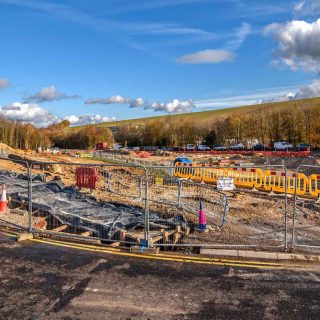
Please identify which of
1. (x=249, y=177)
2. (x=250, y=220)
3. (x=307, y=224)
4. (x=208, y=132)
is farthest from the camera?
(x=208, y=132)

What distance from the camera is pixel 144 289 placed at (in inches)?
249

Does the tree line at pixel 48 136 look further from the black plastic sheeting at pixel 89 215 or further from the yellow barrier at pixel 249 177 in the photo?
the black plastic sheeting at pixel 89 215

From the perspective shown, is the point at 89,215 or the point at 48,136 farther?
the point at 48,136

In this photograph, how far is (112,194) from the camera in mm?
17453

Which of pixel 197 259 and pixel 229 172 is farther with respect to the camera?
pixel 229 172

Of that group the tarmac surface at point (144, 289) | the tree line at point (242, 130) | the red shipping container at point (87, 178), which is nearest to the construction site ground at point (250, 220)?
the red shipping container at point (87, 178)

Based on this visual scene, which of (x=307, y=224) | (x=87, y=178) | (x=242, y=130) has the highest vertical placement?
(x=242, y=130)

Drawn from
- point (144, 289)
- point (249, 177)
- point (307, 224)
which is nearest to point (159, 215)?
point (307, 224)

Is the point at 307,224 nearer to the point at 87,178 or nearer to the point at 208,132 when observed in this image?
the point at 87,178

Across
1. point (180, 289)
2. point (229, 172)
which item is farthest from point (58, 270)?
point (229, 172)

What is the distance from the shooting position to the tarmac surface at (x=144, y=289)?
18.2ft

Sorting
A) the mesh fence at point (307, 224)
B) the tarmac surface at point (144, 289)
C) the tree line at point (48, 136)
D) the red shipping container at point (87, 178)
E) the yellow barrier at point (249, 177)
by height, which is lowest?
the mesh fence at point (307, 224)

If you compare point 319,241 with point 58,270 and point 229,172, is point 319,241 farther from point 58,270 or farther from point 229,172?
point 229,172

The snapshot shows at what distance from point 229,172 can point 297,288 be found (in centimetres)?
1939
